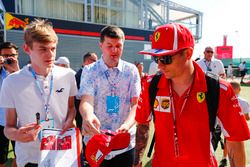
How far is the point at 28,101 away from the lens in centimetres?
186

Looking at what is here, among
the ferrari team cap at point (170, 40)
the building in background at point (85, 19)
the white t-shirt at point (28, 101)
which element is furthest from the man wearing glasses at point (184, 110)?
the building in background at point (85, 19)

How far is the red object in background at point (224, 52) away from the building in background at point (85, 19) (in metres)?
12.4

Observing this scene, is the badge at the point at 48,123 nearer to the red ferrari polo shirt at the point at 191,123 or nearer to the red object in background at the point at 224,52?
the red ferrari polo shirt at the point at 191,123

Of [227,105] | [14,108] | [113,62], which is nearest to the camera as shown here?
[227,105]

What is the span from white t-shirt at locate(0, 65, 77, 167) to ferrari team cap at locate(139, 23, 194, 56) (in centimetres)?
93

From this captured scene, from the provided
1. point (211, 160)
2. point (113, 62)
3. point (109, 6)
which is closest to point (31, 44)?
point (113, 62)

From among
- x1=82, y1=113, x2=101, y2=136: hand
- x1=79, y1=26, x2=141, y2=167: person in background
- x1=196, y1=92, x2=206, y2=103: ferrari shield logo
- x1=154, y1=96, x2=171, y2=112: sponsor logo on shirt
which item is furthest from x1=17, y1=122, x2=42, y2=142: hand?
x1=196, y1=92, x2=206, y2=103: ferrari shield logo

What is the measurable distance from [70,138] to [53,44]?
790 millimetres

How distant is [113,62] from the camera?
2273mm

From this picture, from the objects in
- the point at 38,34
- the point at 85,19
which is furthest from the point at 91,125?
the point at 85,19

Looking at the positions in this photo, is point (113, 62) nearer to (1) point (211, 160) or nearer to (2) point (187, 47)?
(2) point (187, 47)

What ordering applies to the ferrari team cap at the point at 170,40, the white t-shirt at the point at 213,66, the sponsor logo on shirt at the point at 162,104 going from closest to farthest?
the ferrari team cap at the point at 170,40 < the sponsor logo on shirt at the point at 162,104 < the white t-shirt at the point at 213,66

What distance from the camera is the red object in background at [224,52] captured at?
3656 cm

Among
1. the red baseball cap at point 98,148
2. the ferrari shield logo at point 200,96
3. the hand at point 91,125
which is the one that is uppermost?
the ferrari shield logo at point 200,96
